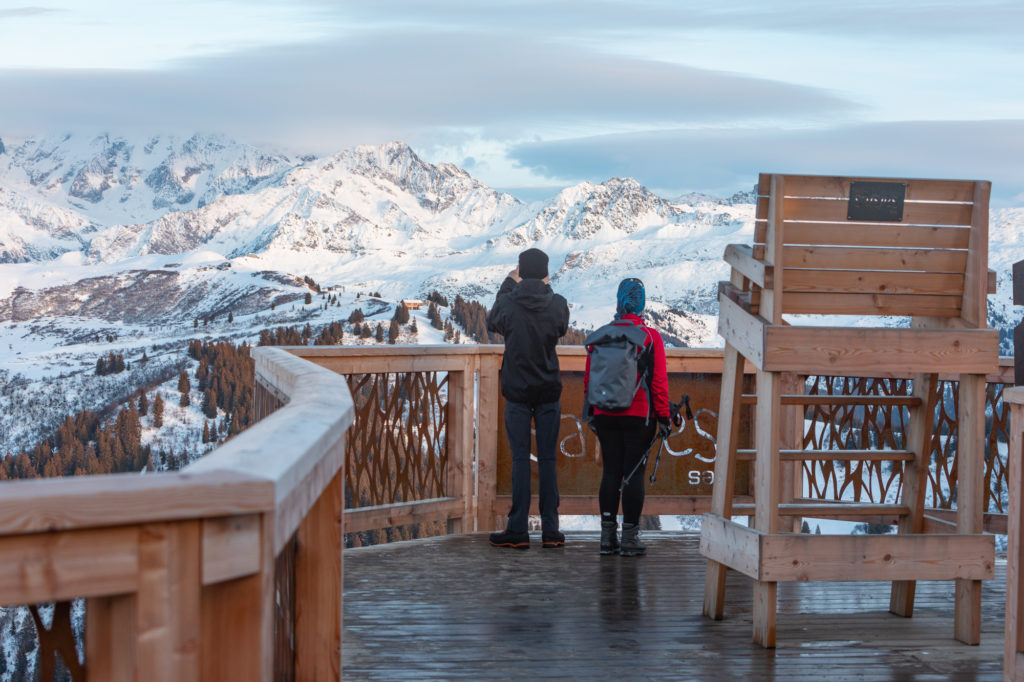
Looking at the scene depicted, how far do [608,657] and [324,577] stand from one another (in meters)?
2.35

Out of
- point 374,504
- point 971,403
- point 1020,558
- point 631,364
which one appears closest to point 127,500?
point 1020,558

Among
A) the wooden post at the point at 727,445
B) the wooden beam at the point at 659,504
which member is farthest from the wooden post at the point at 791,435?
the wooden post at the point at 727,445

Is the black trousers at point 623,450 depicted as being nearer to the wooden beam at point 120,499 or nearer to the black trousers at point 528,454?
the black trousers at point 528,454

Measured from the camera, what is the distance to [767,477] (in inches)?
177

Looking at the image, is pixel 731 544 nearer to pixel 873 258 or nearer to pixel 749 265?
pixel 749 265

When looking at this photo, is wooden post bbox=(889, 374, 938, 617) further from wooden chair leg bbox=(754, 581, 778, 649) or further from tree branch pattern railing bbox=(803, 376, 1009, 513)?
tree branch pattern railing bbox=(803, 376, 1009, 513)

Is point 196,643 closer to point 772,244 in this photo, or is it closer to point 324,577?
point 324,577

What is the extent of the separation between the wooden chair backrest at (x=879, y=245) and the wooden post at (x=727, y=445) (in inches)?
16.7

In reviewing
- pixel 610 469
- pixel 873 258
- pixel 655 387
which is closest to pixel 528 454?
pixel 610 469

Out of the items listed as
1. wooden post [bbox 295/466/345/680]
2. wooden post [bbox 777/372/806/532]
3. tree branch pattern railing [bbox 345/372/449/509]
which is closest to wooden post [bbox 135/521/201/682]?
wooden post [bbox 295/466/345/680]

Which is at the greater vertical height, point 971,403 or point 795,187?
point 795,187

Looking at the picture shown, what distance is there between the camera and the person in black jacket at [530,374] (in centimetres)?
670

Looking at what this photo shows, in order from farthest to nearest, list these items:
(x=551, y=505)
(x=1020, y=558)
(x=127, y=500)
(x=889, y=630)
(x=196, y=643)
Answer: (x=551, y=505), (x=889, y=630), (x=1020, y=558), (x=196, y=643), (x=127, y=500)

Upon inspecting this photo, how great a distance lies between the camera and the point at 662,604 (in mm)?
5492
